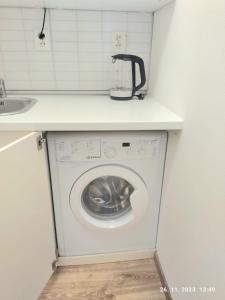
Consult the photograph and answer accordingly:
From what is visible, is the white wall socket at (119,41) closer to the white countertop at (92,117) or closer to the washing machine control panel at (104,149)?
the white countertop at (92,117)

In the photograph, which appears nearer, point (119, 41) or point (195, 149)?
point (195, 149)

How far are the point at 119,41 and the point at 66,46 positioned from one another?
377 mm

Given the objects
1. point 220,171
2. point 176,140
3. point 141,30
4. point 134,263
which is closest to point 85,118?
point 176,140

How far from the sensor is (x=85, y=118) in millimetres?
1012

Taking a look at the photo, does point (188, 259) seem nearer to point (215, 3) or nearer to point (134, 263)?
point (134, 263)

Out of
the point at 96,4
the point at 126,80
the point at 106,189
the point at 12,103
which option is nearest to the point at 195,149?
the point at 106,189

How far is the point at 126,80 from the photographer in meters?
1.59

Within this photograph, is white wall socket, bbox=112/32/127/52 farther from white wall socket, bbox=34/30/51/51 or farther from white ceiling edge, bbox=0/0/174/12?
white wall socket, bbox=34/30/51/51

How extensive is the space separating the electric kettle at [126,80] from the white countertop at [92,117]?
4.4 inches

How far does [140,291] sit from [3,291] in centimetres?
78

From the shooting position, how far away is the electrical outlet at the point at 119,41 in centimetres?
146

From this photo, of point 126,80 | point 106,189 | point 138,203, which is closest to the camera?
point 138,203

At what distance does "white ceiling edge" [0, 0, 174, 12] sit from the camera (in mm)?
1202

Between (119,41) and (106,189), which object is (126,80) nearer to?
(119,41)
